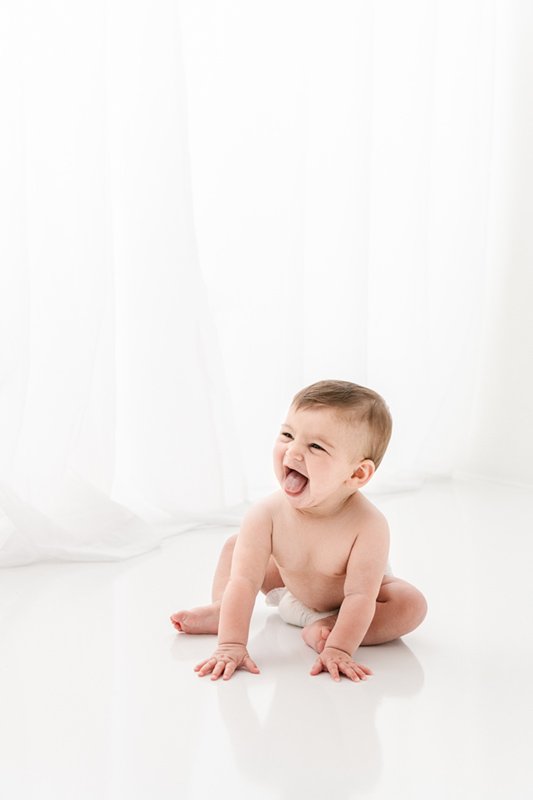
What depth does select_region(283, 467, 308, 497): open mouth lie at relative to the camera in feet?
4.36

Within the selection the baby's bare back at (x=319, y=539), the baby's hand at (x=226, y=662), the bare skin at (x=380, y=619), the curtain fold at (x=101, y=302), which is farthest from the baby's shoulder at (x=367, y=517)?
the curtain fold at (x=101, y=302)

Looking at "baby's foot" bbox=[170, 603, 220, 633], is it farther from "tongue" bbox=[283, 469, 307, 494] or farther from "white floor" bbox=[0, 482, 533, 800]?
"tongue" bbox=[283, 469, 307, 494]

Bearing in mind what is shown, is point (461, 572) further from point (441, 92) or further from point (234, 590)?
point (441, 92)

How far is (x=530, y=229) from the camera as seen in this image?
8.88 ft

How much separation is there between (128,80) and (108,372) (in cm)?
54

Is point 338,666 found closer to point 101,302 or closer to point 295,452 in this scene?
point 295,452

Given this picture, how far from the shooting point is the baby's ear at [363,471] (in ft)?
4.39

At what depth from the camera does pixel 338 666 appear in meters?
1.27

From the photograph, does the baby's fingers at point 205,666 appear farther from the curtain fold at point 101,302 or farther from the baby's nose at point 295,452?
the curtain fold at point 101,302

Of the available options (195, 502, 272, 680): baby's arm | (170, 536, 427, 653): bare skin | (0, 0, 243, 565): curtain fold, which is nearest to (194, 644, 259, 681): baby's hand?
(195, 502, 272, 680): baby's arm

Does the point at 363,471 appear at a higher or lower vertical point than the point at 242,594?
higher

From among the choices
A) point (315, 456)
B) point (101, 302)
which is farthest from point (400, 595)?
point (101, 302)

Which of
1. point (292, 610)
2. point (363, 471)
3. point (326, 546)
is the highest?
point (363, 471)

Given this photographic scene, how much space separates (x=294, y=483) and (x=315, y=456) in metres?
0.05
